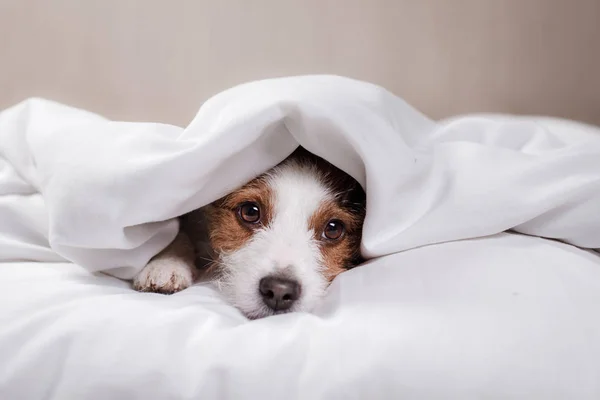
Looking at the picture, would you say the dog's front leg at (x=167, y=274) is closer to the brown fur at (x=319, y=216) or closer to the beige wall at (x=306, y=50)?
the brown fur at (x=319, y=216)

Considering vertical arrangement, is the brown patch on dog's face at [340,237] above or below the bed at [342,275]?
below

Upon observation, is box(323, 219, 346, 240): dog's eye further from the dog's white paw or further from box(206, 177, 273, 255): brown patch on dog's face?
the dog's white paw

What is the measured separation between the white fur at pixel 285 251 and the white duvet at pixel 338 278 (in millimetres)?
40

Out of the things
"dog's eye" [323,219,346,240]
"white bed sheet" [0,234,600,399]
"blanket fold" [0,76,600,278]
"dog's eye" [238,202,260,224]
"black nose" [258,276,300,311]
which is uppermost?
"blanket fold" [0,76,600,278]

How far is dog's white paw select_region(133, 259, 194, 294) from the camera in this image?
1.04 meters

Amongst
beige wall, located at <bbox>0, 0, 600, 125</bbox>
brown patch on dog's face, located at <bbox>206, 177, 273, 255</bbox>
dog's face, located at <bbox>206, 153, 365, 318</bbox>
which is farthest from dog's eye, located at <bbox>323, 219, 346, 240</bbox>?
beige wall, located at <bbox>0, 0, 600, 125</bbox>

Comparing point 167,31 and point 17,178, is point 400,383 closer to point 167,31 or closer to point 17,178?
point 17,178

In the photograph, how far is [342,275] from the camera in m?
0.99

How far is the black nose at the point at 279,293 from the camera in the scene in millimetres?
1030

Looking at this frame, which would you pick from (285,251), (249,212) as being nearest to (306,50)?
(249,212)

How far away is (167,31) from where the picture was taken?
1853 millimetres

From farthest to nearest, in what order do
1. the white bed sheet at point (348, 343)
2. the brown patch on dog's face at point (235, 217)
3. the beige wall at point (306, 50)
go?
the beige wall at point (306, 50) → the brown patch on dog's face at point (235, 217) → the white bed sheet at point (348, 343)

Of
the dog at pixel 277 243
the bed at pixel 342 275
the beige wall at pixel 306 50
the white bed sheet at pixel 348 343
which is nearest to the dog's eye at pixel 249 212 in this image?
the dog at pixel 277 243

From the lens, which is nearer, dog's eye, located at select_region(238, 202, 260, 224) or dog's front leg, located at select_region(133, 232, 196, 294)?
dog's front leg, located at select_region(133, 232, 196, 294)
